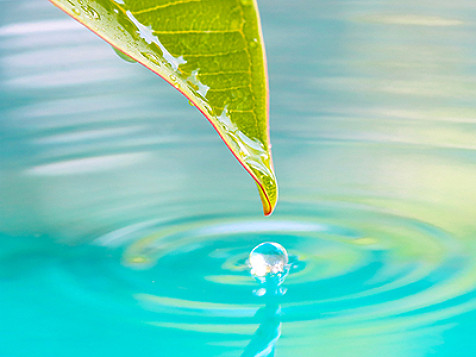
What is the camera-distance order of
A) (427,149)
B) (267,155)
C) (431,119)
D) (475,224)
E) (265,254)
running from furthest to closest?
1. (431,119)
2. (427,149)
3. (475,224)
4. (265,254)
5. (267,155)

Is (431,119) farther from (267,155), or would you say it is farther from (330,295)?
(267,155)

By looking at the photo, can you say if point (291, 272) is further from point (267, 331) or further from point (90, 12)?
point (90, 12)

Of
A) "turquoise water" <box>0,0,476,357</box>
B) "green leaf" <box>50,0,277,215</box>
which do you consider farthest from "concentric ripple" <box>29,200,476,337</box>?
"green leaf" <box>50,0,277,215</box>

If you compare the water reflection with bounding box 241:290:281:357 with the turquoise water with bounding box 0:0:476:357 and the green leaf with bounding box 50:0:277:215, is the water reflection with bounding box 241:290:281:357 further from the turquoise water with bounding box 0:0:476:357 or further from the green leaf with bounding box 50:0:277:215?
the green leaf with bounding box 50:0:277:215

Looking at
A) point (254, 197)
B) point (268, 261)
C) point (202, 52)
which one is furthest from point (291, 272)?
point (202, 52)

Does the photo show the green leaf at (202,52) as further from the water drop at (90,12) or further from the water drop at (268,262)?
the water drop at (268,262)

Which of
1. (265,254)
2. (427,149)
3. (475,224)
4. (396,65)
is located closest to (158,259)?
(265,254)

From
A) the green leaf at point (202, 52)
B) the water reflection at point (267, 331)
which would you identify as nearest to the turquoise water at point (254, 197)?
the water reflection at point (267, 331)
